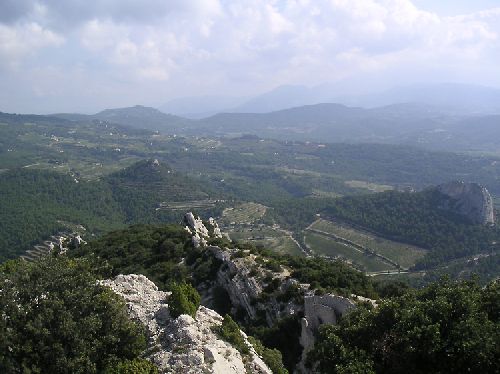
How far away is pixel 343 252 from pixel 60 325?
13626 cm

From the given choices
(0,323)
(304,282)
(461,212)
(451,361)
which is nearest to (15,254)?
(304,282)

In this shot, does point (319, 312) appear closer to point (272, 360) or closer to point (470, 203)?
point (272, 360)

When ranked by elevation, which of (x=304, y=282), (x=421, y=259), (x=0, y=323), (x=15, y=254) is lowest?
(x=421, y=259)

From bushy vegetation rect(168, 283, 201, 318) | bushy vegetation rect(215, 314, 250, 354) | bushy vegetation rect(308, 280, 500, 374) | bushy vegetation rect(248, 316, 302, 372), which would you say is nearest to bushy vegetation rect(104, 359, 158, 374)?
bushy vegetation rect(168, 283, 201, 318)

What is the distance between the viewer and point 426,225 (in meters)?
166

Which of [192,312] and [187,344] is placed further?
[192,312]

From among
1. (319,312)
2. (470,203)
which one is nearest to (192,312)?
(319,312)

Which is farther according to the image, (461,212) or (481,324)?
(461,212)

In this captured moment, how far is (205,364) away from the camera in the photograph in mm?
23219

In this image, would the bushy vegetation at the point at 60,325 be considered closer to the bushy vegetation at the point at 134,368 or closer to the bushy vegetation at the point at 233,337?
the bushy vegetation at the point at 134,368

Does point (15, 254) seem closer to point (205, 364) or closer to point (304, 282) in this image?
point (304, 282)

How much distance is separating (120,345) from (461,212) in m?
178

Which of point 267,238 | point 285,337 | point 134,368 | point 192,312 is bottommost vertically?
point 267,238

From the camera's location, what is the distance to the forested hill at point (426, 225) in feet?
495
